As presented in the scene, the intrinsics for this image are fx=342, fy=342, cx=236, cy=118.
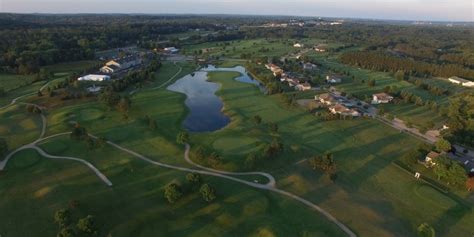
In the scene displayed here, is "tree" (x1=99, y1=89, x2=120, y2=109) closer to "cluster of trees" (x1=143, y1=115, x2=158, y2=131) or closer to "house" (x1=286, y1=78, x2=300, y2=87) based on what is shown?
"cluster of trees" (x1=143, y1=115, x2=158, y2=131)

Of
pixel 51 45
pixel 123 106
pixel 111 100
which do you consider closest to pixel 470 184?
pixel 123 106

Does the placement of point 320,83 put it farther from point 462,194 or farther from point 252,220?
point 252,220

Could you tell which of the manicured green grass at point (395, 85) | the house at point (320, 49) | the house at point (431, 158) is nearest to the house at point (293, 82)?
→ the manicured green grass at point (395, 85)

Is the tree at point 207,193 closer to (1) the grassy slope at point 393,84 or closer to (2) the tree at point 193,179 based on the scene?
(2) the tree at point 193,179

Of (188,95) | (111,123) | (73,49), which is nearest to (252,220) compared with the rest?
(111,123)

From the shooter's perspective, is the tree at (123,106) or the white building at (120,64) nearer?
the tree at (123,106)

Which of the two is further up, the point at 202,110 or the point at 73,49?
the point at 73,49

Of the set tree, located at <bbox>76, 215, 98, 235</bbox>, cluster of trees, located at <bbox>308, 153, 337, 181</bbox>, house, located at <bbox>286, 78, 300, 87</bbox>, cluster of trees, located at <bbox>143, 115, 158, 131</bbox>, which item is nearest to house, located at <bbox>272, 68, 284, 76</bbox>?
house, located at <bbox>286, 78, 300, 87</bbox>
